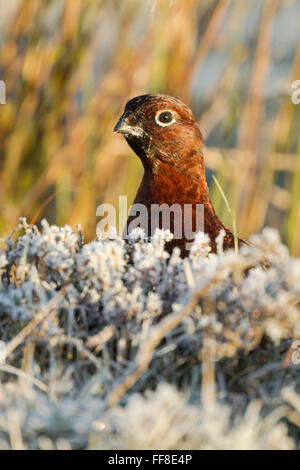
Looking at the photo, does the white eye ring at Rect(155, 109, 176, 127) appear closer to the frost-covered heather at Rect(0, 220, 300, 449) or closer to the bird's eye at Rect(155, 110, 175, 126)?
the bird's eye at Rect(155, 110, 175, 126)

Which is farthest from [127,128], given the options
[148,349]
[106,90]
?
[148,349]

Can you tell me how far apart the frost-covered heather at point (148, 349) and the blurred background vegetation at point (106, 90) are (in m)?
1.26

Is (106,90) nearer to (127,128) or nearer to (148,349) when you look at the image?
(127,128)

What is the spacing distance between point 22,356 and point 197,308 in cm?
43

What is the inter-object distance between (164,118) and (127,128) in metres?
0.16

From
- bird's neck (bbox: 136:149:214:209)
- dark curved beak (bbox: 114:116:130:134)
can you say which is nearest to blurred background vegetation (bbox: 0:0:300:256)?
bird's neck (bbox: 136:149:214:209)

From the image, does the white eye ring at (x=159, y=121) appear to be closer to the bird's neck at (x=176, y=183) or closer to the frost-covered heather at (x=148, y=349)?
the bird's neck at (x=176, y=183)

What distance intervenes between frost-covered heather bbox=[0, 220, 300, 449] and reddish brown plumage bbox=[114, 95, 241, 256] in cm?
61

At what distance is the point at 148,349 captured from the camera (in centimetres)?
118

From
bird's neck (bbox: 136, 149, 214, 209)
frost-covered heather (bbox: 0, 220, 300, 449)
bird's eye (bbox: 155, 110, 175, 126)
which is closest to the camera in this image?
Answer: frost-covered heather (bbox: 0, 220, 300, 449)

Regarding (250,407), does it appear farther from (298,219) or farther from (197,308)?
(298,219)

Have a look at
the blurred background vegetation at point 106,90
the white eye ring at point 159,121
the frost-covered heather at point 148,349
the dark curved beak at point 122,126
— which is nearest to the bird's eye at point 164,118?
the white eye ring at point 159,121

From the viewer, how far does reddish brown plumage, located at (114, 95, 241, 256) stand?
233 cm

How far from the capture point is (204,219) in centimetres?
220
